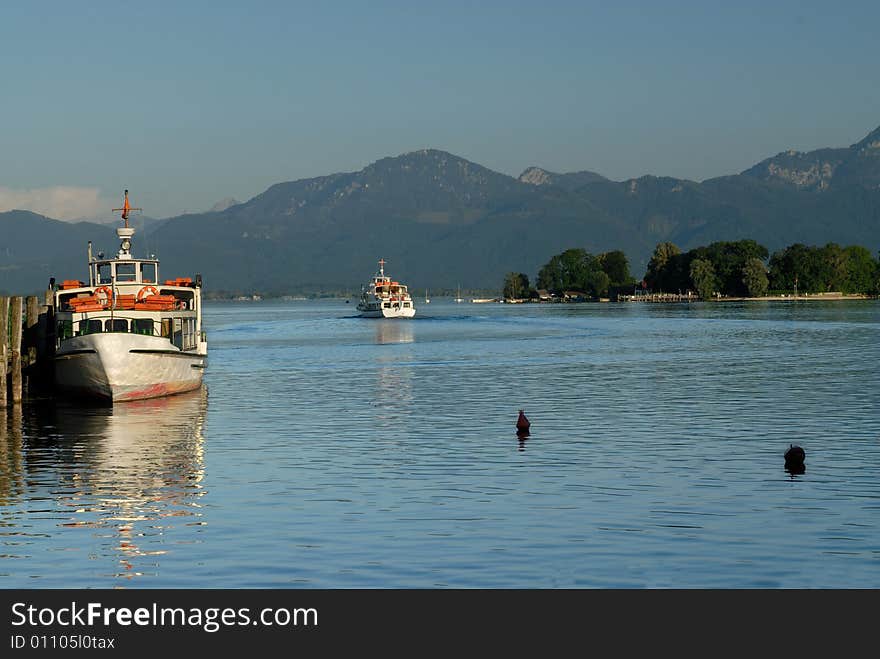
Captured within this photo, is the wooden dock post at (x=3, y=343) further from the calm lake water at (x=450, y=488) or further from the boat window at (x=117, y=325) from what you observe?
the boat window at (x=117, y=325)

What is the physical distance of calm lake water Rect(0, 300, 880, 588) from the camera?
84.4 ft

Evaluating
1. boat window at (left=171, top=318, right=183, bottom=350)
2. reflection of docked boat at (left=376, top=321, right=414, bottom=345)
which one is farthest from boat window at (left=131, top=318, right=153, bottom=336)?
reflection of docked boat at (left=376, top=321, right=414, bottom=345)

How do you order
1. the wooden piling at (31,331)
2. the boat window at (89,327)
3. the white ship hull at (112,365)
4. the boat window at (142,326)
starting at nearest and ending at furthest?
the white ship hull at (112,365) → the boat window at (89,327) → the boat window at (142,326) → the wooden piling at (31,331)

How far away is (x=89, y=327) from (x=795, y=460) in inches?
1506

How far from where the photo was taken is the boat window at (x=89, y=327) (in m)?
62.6

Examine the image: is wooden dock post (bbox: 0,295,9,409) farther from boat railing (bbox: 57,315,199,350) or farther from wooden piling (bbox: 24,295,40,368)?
wooden piling (bbox: 24,295,40,368)

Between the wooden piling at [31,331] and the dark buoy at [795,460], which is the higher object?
the wooden piling at [31,331]

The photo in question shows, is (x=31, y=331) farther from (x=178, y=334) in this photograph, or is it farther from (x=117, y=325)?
(x=178, y=334)

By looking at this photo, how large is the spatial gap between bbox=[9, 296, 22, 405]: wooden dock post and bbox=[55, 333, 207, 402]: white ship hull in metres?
1.95

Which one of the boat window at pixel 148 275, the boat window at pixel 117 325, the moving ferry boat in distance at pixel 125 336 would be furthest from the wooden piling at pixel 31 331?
the boat window at pixel 148 275

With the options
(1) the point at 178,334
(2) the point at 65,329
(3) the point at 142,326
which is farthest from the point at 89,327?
(1) the point at 178,334
